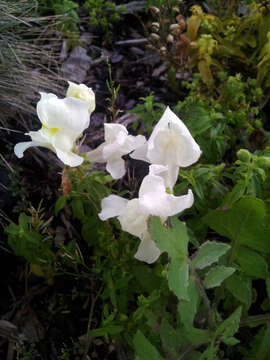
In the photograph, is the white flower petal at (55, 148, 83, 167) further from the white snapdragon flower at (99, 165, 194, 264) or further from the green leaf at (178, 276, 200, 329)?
the green leaf at (178, 276, 200, 329)

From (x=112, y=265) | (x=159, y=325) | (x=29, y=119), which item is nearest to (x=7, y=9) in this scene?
(x=29, y=119)

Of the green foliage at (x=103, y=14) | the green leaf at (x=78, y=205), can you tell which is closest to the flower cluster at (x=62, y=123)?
the green leaf at (x=78, y=205)

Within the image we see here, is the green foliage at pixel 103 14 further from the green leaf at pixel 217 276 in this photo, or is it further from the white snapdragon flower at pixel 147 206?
the green leaf at pixel 217 276

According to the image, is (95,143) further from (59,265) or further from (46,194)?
(59,265)

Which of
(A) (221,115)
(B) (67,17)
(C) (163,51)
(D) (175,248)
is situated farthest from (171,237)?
(B) (67,17)

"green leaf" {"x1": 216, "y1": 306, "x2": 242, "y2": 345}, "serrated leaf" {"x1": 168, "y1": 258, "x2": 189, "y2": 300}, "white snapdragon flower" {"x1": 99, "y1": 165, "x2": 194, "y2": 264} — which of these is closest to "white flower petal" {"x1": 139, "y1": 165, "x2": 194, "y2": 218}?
"white snapdragon flower" {"x1": 99, "y1": 165, "x2": 194, "y2": 264}
